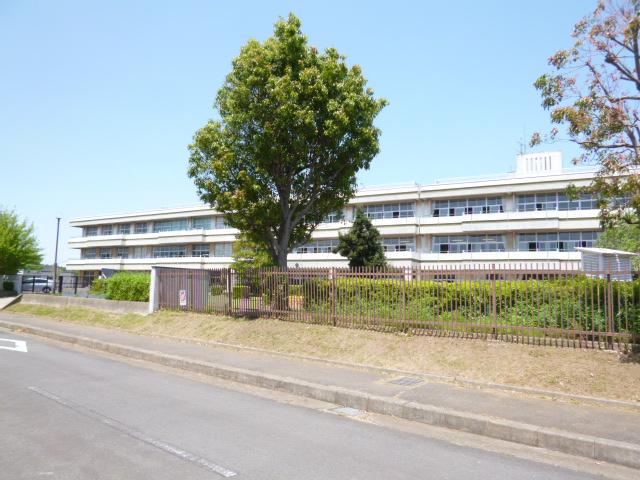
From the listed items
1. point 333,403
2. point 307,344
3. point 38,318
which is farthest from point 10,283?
point 333,403

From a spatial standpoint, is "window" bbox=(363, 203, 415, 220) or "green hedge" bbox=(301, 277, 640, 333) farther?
"window" bbox=(363, 203, 415, 220)

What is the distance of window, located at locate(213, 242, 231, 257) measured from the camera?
5562 centimetres

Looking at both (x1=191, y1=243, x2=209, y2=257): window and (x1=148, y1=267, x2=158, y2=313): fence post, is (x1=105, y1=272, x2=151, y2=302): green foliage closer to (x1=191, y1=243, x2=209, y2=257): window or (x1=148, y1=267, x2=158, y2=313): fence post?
(x1=148, y1=267, x2=158, y2=313): fence post

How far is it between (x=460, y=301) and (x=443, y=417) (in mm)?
4734

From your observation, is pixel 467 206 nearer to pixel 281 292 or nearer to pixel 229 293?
pixel 229 293

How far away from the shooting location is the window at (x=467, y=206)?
137 feet

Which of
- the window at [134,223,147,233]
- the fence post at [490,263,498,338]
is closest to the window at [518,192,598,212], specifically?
the fence post at [490,263,498,338]

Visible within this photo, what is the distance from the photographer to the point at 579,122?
9180mm

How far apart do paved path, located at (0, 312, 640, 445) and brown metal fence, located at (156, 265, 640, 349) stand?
2114 mm

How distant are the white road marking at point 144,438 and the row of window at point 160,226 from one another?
46.6 meters

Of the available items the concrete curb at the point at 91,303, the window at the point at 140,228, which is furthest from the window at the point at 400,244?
→ the window at the point at 140,228

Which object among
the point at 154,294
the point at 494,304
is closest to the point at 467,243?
the point at 154,294

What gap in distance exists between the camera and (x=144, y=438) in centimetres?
562

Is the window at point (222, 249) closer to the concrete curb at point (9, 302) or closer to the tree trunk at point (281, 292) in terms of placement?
the concrete curb at point (9, 302)
